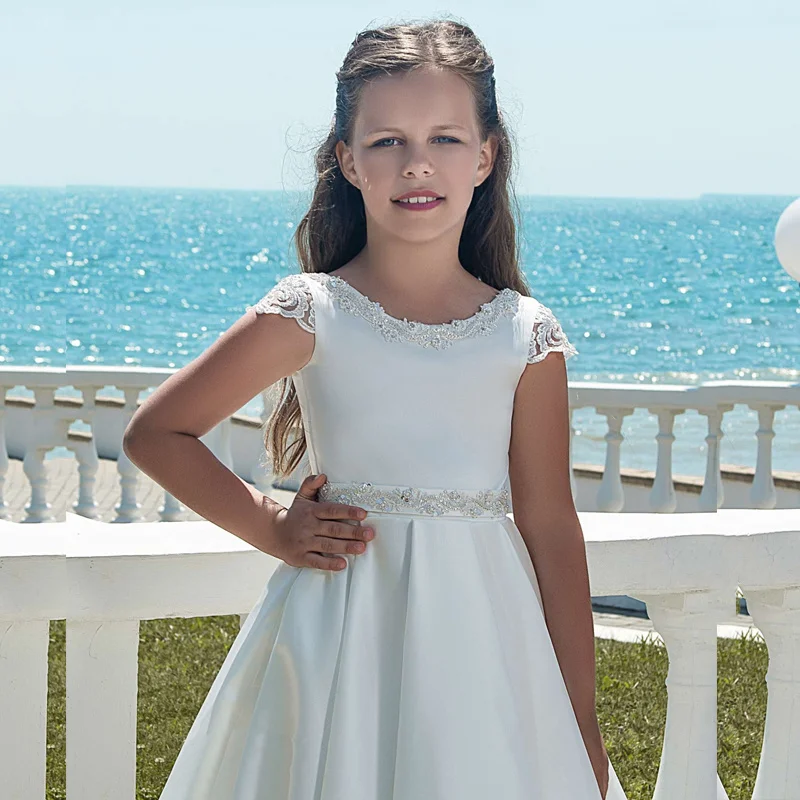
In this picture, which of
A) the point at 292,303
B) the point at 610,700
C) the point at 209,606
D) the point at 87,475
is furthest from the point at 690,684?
the point at 87,475

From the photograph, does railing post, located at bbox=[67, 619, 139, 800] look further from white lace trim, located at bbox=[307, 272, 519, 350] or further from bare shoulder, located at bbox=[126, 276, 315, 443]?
white lace trim, located at bbox=[307, 272, 519, 350]

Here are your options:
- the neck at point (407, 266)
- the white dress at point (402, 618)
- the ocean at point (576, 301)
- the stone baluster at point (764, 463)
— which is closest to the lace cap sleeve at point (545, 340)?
the white dress at point (402, 618)

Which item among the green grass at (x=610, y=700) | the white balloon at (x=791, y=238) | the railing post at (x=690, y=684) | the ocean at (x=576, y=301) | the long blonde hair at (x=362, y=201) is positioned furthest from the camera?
the ocean at (x=576, y=301)

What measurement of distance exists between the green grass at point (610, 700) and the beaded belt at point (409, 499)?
5.87 ft

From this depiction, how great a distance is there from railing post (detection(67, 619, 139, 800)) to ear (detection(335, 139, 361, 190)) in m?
0.74

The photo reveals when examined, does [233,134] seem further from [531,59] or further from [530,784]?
[530,784]

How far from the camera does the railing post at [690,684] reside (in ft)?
6.47

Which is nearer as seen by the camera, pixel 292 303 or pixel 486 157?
pixel 292 303

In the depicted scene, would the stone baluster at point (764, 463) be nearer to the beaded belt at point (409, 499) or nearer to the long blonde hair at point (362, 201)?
the long blonde hair at point (362, 201)

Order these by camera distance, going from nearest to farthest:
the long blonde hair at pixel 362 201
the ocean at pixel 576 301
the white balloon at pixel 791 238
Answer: the long blonde hair at pixel 362 201 → the white balloon at pixel 791 238 → the ocean at pixel 576 301

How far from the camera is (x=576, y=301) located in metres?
36.4

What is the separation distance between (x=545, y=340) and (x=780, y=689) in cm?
72

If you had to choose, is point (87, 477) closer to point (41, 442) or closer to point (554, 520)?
point (41, 442)

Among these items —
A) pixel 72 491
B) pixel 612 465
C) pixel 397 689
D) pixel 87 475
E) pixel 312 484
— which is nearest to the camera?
pixel 397 689
